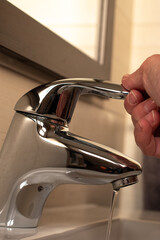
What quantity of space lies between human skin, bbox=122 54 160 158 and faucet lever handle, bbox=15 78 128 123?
0.09 feet

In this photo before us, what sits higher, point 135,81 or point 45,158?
point 135,81

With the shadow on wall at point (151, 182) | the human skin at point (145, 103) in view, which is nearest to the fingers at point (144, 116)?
the human skin at point (145, 103)

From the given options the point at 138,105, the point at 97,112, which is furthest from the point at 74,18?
the point at 138,105

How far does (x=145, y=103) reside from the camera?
0.48 meters

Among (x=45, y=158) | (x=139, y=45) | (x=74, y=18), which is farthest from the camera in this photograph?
(x=139, y=45)

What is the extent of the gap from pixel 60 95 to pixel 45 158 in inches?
2.8

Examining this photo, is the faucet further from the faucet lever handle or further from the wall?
the wall

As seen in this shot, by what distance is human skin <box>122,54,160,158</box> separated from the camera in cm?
43

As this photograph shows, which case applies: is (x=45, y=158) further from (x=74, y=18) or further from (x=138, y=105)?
(x=74, y=18)

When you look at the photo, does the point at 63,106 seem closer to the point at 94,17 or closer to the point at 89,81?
the point at 89,81

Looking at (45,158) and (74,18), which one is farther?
(74,18)

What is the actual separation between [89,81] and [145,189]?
52cm

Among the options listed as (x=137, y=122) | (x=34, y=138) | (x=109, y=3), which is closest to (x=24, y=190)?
(x=34, y=138)

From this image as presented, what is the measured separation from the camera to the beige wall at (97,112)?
21.7 inches
